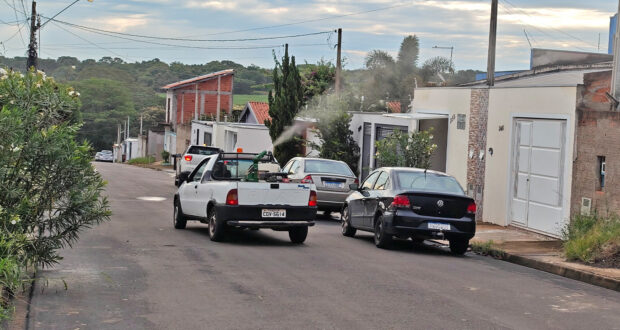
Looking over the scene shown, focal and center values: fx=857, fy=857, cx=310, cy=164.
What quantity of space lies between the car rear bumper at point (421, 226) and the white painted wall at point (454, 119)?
26.8 feet

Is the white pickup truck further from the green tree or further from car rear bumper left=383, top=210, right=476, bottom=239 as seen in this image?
the green tree

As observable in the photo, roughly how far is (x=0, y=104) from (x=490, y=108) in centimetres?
1521

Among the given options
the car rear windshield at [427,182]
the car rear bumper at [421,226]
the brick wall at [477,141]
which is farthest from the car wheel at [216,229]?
the brick wall at [477,141]

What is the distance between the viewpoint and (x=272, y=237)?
688 inches

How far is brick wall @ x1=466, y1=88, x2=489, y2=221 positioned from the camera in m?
22.6

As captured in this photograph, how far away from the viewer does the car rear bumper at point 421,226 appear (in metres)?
15.4

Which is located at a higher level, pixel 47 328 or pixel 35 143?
pixel 35 143

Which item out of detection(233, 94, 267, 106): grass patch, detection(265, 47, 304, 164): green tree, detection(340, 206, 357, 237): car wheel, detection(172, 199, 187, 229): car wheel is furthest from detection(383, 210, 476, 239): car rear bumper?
detection(233, 94, 267, 106): grass patch

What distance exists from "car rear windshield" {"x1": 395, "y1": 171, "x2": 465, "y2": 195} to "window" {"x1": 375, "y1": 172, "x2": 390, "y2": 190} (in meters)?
0.32

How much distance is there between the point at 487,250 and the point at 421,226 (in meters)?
1.61

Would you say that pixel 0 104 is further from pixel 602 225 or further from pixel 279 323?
pixel 602 225

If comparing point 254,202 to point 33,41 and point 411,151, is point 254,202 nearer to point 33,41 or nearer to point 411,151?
point 411,151

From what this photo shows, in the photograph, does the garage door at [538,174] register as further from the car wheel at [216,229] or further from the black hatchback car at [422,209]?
the car wheel at [216,229]

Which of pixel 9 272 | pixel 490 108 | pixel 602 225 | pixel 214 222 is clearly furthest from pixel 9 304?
pixel 490 108
